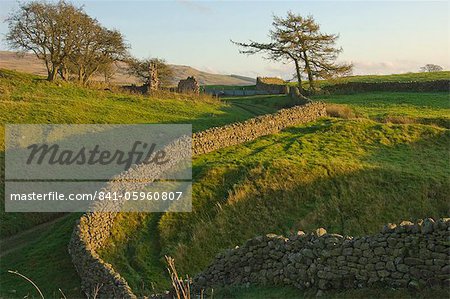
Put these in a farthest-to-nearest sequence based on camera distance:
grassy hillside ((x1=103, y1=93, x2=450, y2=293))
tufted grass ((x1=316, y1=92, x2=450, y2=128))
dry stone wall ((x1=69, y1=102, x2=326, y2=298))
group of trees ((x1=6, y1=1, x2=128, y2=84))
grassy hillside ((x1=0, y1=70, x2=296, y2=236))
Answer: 1. group of trees ((x1=6, y1=1, x2=128, y2=84))
2. tufted grass ((x1=316, y1=92, x2=450, y2=128))
3. grassy hillside ((x1=0, y1=70, x2=296, y2=236))
4. grassy hillside ((x1=103, y1=93, x2=450, y2=293))
5. dry stone wall ((x1=69, y1=102, x2=326, y2=298))

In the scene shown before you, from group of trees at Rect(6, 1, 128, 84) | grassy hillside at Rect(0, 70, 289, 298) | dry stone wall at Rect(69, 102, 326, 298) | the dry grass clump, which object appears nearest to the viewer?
dry stone wall at Rect(69, 102, 326, 298)

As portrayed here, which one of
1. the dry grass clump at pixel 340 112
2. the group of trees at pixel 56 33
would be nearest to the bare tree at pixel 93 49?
the group of trees at pixel 56 33

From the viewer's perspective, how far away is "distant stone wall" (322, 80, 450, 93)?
5674cm

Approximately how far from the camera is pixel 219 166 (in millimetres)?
22297

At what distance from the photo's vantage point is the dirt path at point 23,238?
1843 cm

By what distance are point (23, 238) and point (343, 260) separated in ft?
47.9

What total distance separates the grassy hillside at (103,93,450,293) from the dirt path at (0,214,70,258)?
4.38 m

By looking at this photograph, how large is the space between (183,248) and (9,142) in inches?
597

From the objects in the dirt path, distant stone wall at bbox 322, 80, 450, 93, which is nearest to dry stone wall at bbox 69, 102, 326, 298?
the dirt path

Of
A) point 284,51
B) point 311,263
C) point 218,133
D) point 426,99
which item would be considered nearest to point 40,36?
point 284,51

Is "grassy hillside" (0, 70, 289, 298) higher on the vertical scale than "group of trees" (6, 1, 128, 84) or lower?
lower

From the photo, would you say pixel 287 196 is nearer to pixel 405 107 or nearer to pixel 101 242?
pixel 101 242

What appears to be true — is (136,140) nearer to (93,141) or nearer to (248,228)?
(93,141)

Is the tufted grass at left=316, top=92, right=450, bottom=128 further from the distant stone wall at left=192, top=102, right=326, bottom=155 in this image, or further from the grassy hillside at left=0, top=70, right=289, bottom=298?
the grassy hillside at left=0, top=70, right=289, bottom=298
